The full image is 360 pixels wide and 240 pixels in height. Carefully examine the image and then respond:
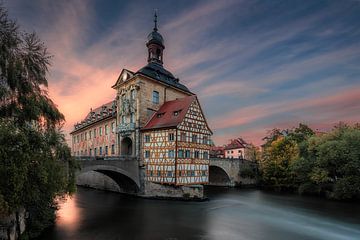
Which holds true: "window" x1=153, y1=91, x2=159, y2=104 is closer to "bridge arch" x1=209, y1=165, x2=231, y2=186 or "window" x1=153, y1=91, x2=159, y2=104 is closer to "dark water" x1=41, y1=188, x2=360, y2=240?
"dark water" x1=41, y1=188, x2=360, y2=240

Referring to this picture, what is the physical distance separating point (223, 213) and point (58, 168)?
12.1 meters

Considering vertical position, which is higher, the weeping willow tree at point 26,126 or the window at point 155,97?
the window at point 155,97

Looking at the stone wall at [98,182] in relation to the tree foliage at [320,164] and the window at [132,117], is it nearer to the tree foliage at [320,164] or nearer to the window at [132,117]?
the window at [132,117]

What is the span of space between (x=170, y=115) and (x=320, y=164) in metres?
15.1

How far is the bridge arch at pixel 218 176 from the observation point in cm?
3419

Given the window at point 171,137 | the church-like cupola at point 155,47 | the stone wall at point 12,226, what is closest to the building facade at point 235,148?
the church-like cupola at point 155,47

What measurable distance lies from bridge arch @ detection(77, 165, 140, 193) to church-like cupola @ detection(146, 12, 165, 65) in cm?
1367

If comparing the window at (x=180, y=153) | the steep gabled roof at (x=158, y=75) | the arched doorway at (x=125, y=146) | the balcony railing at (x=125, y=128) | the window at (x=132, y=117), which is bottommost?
Result: the window at (x=180, y=153)

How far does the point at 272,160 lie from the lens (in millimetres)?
31594

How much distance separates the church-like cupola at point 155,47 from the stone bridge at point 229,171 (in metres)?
15.5

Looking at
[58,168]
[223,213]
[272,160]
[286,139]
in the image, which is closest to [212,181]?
[272,160]

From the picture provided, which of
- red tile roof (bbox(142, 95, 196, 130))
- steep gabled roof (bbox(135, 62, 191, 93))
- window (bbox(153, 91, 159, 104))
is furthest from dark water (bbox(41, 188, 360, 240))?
steep gabled roof (bbox(135, 62, 191, 93))

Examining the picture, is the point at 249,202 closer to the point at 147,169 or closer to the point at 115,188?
the point at 147,169

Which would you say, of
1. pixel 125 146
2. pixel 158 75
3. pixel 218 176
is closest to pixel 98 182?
pixel 125 146
